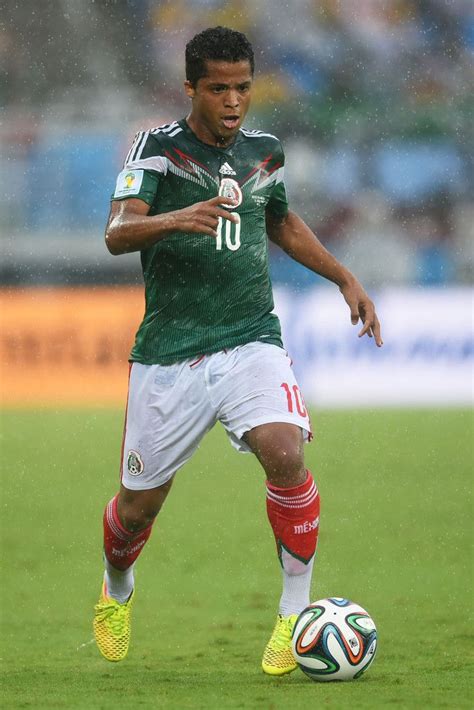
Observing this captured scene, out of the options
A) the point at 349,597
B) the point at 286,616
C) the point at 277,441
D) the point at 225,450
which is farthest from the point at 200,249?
the point at 225,450

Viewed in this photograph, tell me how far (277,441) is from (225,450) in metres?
7.93

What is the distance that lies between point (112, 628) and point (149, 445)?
822 mm

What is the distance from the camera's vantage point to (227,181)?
4934 millimetres

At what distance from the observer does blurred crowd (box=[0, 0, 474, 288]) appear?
18.3m

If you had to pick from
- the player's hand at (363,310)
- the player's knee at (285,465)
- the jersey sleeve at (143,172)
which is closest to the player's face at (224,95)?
the jersey sleeve at (143,172)

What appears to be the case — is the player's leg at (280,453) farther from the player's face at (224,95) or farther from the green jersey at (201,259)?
the player's face at (224,95)

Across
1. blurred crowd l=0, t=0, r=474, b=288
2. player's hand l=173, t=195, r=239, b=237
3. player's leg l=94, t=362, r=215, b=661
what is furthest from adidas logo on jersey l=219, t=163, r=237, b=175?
blurred crowd l=0, t=0, r=474, b=288

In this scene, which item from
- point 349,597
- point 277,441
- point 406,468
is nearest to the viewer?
point 277,441

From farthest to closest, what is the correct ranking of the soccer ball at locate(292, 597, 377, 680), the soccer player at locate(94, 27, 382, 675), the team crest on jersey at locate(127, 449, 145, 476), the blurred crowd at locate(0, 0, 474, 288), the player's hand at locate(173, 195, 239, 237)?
the blurred crowd at locate(0, 0, 474, 288) < the team crest on jersey at locate(127, 449, 145, 476) < the soccer player at locate(94, 27, 382, 675) < the soccer ball at locate(292, 597, 377, 680) < the player's hand at locate(173, 195, 239, 237)

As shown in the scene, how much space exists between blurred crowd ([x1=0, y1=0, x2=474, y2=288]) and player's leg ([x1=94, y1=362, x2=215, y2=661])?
12636mm

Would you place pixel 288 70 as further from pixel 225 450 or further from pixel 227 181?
pixel 227 181

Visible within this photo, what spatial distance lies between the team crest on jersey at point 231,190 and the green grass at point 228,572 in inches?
69.1

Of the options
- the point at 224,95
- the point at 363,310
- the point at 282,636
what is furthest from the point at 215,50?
the point at 282,636

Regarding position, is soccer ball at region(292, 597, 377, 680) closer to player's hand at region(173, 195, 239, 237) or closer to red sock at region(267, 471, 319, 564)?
red sock at region(267, 471, 319, 564)
